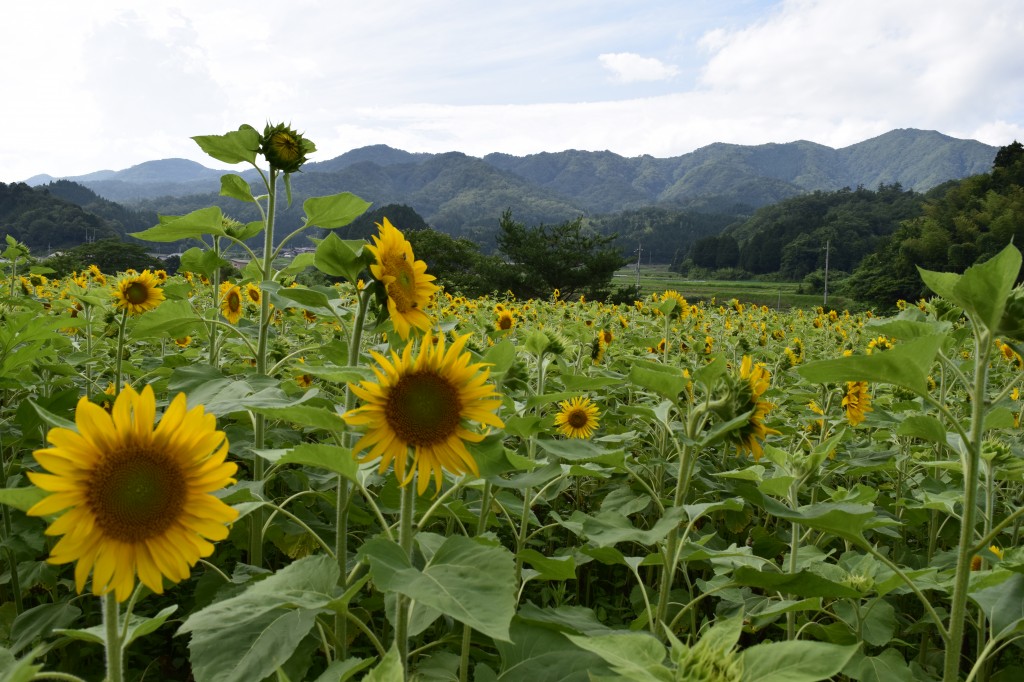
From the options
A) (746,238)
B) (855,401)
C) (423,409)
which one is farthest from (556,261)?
(746,238)

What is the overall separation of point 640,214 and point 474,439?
15577cm

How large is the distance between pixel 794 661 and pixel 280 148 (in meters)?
1.99

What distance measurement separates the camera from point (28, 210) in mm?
71188

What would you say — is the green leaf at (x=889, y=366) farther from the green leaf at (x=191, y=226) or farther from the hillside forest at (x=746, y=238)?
the green leaf at (x=191, y=226)

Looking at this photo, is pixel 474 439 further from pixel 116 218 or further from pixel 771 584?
pixel 116 218

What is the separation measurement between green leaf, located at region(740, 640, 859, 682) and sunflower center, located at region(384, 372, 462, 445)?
2.12 ft

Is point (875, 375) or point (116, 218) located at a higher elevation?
point (116, 218)

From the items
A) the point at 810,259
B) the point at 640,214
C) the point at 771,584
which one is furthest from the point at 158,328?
the point at 640,214

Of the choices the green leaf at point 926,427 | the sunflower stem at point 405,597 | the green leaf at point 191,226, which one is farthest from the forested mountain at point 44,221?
the green leaf at point 926,427

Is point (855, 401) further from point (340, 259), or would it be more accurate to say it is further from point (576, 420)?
point (340, 259)

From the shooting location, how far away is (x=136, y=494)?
1.04 m

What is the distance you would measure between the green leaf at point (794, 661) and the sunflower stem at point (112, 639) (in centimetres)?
104

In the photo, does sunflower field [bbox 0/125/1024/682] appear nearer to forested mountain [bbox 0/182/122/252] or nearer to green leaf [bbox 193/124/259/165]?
green leaf [bbox 193/124/259/165]

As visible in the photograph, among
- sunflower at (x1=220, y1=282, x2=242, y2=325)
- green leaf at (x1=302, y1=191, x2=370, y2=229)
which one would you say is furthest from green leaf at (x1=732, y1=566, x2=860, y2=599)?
sunflower at (x1=220, y1=282, x2=242, y2=325)
